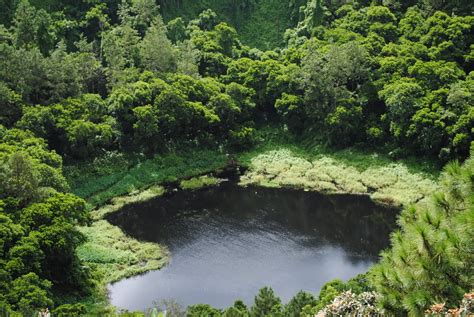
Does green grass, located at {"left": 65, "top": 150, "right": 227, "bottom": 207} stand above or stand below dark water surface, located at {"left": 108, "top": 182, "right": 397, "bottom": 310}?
above

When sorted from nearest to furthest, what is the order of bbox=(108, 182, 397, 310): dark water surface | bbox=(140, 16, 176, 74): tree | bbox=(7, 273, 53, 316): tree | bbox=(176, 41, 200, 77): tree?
bbox=(7, 273, 53, 316): tree
bbox=(108, 182, 397, 310): dark water surface
bbox=(140, 16, 176, 74): tree
bbox=(176, 41, 200, 77): tree

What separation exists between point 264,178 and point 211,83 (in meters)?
13.3

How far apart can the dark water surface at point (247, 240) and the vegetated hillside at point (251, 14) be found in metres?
29.6

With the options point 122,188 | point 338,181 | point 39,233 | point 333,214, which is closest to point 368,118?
point 338,181

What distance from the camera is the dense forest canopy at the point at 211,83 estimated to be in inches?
2226

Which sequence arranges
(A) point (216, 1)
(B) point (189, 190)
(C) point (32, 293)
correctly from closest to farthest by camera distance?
1. (C) point (32, 293)
2. (B) point (189, 190)
3. (A) point (216, 1)

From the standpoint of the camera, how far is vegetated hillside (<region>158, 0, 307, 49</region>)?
8219 cm

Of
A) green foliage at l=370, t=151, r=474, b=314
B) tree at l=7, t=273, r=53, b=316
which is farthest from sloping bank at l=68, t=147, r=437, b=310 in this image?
green foliage at l=370, t=151, r=474, b=314

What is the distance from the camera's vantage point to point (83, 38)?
73.4m

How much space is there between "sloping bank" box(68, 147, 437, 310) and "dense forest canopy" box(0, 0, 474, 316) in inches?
86.1

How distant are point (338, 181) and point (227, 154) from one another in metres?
12.4

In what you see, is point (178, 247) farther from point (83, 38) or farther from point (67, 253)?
point (83, 38)

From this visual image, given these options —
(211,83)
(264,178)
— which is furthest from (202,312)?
(211,83)

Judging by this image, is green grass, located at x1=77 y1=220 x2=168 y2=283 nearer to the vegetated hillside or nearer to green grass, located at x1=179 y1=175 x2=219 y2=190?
green grass, located at x1=179 y1=175 x2=219 y2=190
